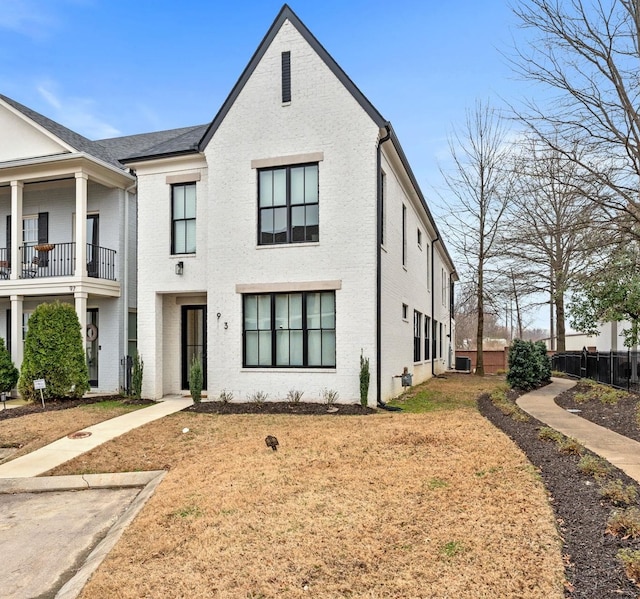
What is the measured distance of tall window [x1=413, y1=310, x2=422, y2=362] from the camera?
1772 cm

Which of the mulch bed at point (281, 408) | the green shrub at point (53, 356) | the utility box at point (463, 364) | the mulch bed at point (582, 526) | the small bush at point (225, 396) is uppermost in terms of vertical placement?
the green shrub at point (53, 356)

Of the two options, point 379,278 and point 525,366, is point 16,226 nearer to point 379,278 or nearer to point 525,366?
point 379,278

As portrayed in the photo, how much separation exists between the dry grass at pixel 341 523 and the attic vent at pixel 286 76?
8103mm

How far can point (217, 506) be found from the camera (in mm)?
5180

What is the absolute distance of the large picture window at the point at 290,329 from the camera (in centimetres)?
1175

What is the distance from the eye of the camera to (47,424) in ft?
33.3

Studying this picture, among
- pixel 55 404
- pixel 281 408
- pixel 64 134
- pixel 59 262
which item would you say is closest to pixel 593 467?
pixel 281 408

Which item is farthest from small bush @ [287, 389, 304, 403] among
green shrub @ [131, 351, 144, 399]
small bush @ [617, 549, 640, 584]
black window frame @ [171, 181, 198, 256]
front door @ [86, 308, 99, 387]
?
small bush @ [617, 549, 640, 584]

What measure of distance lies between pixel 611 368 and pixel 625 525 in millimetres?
12827

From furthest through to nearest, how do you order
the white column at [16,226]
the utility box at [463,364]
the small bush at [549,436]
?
1. the utility box at [463,364]
2. the white column at [16,226]
3. the small bush at [549,436]

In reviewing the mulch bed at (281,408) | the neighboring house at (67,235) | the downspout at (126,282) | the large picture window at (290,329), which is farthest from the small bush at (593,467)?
the downspout at (126,282)

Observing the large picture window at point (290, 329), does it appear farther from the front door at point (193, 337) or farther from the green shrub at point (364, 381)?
the front door at point (193, 337)

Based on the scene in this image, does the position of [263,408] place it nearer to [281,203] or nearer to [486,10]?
[281,203]

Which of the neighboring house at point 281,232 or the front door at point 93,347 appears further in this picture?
the front door at point 93,347
